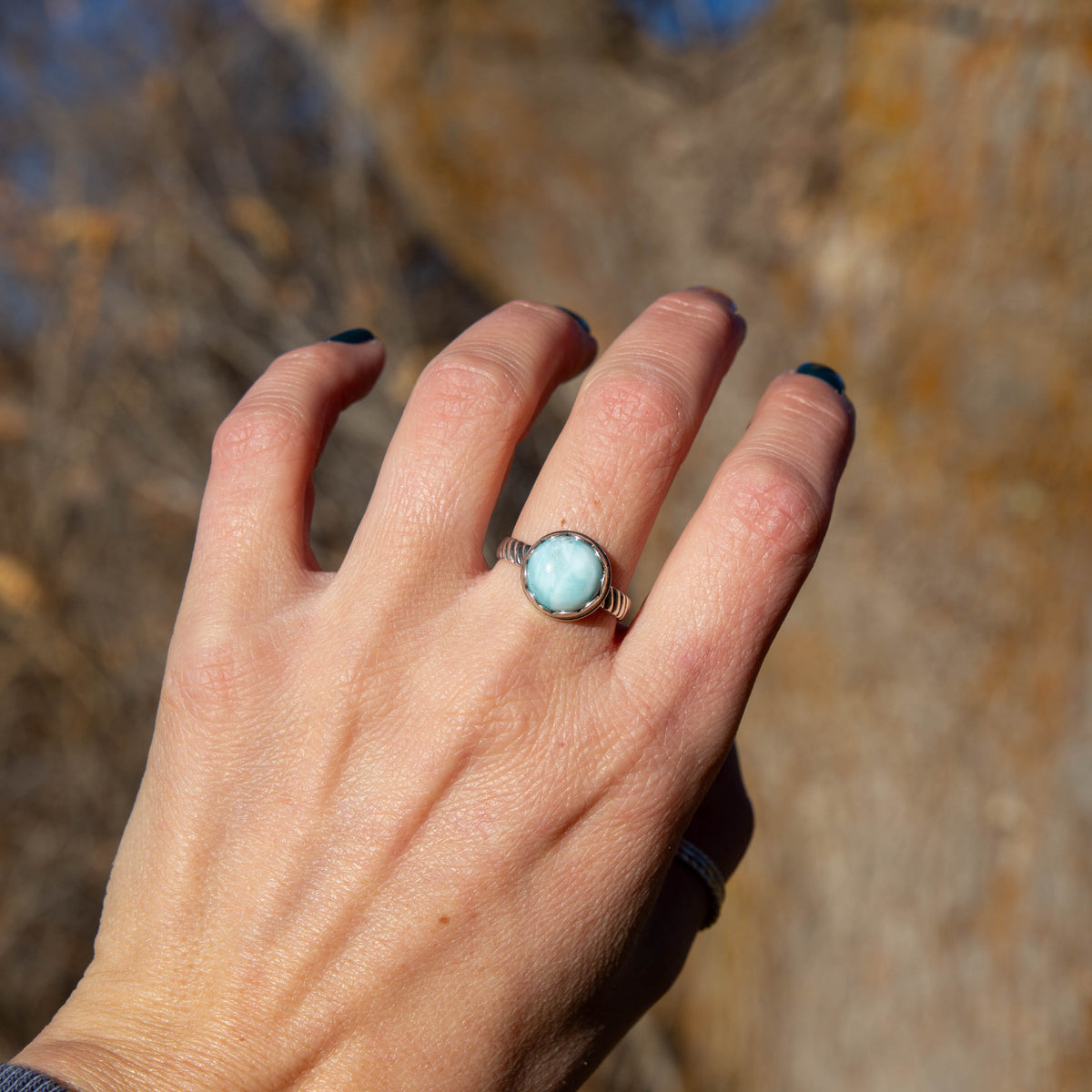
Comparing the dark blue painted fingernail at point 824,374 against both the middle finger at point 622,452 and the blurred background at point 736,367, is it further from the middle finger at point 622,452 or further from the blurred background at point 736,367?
the blurred background at point 736,367

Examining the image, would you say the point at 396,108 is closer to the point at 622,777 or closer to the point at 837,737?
the point at 837,737

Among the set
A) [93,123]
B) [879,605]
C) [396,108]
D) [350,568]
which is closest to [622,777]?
[350,568]

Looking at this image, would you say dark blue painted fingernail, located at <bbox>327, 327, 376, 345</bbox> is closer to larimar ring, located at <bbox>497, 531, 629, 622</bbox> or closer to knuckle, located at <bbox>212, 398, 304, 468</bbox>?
knuckle, located at <bbox>212, 398, 304, 468</bbox>

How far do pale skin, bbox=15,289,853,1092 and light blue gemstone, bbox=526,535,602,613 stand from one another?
0.13 ft

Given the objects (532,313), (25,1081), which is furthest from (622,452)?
(25,1081)

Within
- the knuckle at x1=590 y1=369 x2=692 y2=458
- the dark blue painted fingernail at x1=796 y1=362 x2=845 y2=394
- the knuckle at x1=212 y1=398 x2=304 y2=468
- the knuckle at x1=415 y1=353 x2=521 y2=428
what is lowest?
the knuckle at x1=212 y1=398 x2=304 y2=468

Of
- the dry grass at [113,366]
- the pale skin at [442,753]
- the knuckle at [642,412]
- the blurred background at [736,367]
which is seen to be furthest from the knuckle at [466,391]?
the dry grass at [113,366]

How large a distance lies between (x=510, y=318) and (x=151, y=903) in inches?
32.5

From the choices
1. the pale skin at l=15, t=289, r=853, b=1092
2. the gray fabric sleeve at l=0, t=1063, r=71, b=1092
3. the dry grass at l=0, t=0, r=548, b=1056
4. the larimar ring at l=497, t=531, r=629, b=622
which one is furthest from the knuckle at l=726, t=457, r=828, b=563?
the dry grass at l=0, t=0, r=548, b=1056

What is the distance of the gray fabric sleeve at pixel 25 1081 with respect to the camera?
0.72 meters

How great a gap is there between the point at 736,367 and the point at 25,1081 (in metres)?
2.61

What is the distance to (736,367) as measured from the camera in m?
2.83

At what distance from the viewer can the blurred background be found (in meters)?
2.02

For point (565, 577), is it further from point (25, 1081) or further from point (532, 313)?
point (25, 1081)
